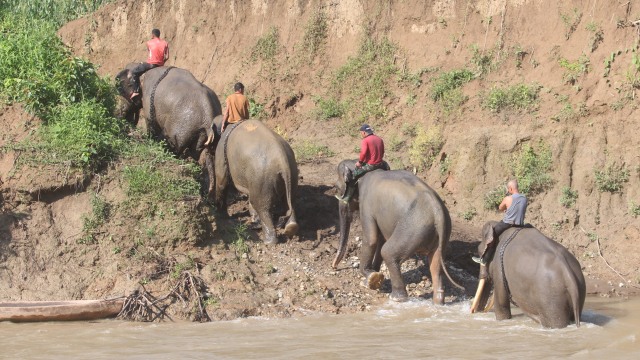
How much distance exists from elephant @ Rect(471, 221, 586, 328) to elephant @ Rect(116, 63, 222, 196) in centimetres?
490

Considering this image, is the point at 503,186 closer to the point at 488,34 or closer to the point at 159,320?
the point at 488,34

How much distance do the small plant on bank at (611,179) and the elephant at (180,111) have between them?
19.8ft

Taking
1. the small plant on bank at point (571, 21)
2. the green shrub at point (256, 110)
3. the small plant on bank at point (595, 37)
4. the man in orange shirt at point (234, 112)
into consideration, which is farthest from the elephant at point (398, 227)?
the green shrub at point (256, 110)

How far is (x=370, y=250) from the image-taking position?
12.8 meters

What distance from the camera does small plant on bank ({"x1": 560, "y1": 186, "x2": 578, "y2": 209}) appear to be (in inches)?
603

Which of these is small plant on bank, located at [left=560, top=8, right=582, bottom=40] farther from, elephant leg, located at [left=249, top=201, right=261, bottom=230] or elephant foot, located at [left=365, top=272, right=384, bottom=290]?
elephant foot, located at [left=365, top=272, right=384, bottom=290]

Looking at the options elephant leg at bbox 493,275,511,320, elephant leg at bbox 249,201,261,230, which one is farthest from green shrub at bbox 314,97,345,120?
elephant leg at bbox 493,275,511,320

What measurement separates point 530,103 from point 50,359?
9871 millimetres

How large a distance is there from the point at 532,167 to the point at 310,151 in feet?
13.3

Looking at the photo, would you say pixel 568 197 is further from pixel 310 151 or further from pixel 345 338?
pixel 345 338

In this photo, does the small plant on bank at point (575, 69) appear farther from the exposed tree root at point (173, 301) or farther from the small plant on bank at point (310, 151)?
the exposed tree root at point (173, 301)

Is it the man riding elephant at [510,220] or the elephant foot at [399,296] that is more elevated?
the man riding elephant at [510,220]

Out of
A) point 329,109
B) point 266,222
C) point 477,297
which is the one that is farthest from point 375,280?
point 329,109

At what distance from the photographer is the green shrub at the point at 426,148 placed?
54.7 ft
